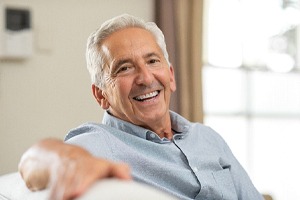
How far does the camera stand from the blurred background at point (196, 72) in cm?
329

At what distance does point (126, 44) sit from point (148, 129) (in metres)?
0.29

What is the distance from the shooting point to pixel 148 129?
1.90 metres

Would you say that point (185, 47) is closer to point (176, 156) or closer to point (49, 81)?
point (49, 81)

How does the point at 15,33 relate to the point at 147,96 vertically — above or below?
above

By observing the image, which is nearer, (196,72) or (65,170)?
(65,170)

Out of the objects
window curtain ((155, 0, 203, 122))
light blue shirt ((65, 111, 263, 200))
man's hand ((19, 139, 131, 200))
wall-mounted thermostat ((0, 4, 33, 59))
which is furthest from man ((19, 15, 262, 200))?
window curtain ((155, 0, 203, 122))

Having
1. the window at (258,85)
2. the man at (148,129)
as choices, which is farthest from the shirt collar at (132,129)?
the window at (258,85)

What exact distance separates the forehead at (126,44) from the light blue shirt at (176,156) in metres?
0.21

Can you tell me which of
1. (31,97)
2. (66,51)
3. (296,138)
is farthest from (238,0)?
(31,97)

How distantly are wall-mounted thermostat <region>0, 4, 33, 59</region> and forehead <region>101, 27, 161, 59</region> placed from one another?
57.6 inches

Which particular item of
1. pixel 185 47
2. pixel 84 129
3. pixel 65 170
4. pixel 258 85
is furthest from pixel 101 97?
pixel 258 85

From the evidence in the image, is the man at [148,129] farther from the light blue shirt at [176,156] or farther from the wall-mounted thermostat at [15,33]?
the wall-mounted thermostat at [15,33]

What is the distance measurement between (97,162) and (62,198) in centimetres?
8

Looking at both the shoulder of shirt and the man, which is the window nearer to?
the man
